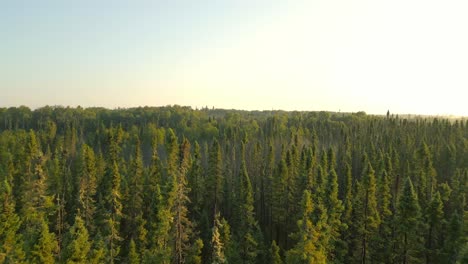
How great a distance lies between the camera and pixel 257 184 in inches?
3297

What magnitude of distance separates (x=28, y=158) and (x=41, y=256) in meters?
49.3

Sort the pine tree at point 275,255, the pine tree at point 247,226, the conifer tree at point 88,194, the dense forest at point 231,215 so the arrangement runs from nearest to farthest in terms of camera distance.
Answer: the dense forest at point 231,215 < the pine tree at point 275,255 < the pine tree at point 247,226 < the conifer tree at point 88,194

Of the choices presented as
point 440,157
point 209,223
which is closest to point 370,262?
point 209,223

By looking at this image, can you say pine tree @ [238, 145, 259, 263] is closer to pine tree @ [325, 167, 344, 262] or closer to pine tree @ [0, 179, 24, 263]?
pine tree @ [325, 167, 344, 262]

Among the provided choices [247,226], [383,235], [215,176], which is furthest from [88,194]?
[383,235]

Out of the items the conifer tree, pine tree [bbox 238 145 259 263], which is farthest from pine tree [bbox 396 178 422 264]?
the conifer tree

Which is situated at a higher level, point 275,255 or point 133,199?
point 133,199

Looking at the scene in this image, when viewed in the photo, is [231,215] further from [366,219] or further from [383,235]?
[366,219]

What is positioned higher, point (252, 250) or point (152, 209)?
point (152, 209)

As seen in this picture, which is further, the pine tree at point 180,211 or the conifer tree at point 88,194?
the conifer tree at point 88,194

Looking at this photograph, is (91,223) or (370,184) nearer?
(370,184)

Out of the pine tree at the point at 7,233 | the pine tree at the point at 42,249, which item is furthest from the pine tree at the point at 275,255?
the pine tree at the point at 7,233

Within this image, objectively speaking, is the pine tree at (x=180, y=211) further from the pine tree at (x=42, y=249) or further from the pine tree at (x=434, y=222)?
the pine tree at (x=434, y=222)

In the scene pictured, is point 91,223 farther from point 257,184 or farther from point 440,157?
point 440,157
